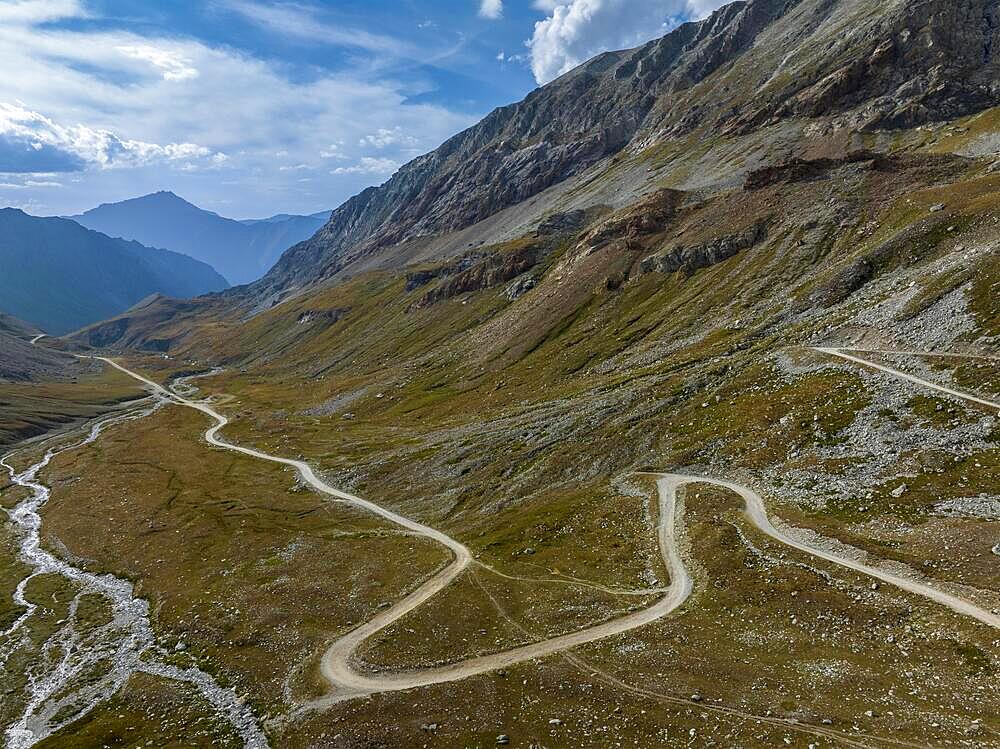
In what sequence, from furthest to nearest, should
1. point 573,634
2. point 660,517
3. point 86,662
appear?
point 660,517 < point 86,662 < point 573,634

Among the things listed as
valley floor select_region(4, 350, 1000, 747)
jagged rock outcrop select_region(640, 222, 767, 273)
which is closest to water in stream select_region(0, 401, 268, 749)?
valley floor select_region(4, 350, 1000, 747)

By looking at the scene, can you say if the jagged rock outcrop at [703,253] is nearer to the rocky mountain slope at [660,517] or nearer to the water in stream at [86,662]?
the rocky mountain slope at [660,517]

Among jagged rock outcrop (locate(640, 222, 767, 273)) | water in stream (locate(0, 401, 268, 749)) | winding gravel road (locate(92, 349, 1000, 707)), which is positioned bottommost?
winding gravel road (locate(92, 349, 1000, 707))

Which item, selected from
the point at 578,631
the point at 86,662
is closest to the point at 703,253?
the point at 578,631

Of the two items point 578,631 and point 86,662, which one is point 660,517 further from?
point 86,662

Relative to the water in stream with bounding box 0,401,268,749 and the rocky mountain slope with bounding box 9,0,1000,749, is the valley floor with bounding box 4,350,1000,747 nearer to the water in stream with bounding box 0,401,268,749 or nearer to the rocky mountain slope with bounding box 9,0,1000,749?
the rocky mountain slope with bounding box 9,0,1000,749

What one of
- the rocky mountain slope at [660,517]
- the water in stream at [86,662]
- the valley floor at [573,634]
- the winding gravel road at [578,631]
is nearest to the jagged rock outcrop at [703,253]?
the rocky mountain slope at [660,517]

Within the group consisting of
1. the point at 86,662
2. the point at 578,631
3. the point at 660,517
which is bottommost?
the point at 660,517

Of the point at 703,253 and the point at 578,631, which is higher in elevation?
the point at 703,253

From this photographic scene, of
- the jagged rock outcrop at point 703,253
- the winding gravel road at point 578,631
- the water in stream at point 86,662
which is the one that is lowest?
the winding gravel road at point 578,631

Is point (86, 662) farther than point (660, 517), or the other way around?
point (660, 517)

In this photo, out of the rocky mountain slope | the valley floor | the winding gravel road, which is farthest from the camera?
the winding gravel road
